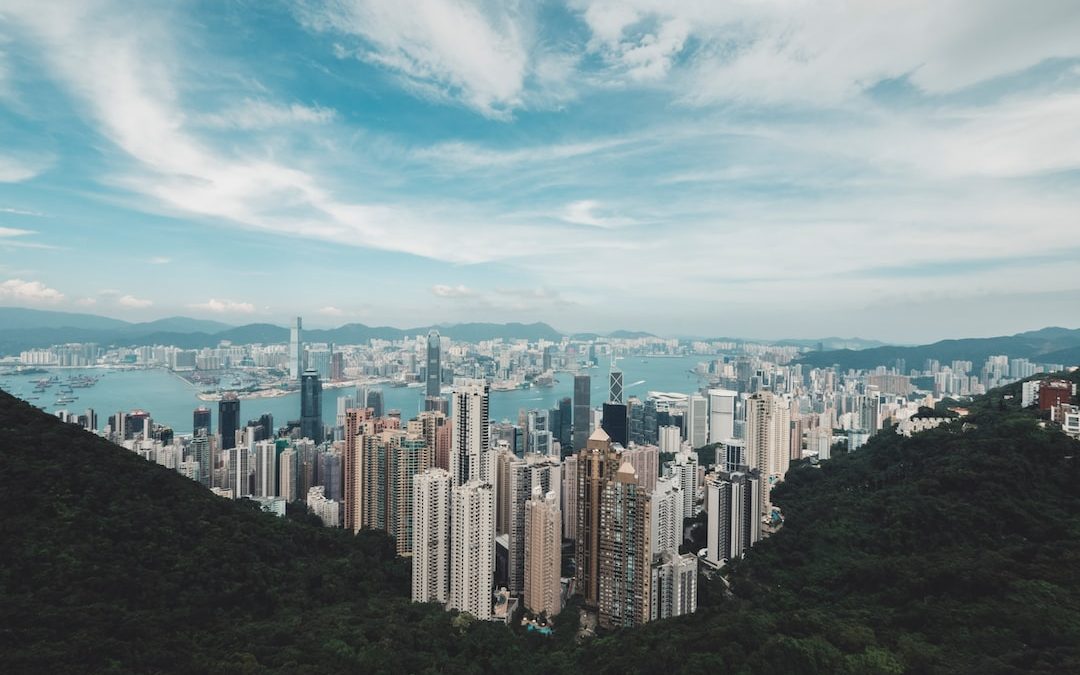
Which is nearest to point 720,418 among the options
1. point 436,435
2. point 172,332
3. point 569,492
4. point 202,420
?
point 569,492

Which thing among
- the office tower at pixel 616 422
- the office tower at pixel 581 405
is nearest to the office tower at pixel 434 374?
the office tower at pixel 581 405

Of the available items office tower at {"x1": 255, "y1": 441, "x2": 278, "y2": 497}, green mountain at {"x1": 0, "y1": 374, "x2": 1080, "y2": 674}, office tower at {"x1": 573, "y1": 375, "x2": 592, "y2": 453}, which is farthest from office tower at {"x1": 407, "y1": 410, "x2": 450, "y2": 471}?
office tower at {"x1": 573, "y1": 375, "x2": 592, "y2": 453}

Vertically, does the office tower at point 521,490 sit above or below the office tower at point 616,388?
below

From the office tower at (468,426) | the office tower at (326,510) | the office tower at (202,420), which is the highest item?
the office tower at (468,426)

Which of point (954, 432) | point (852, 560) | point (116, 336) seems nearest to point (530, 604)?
point (852, 560)

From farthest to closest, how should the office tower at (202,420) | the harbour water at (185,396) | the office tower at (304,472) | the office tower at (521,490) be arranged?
the harbour water at (185,396), the office tower at (202,420), the office tower at (304,472), the office tower at (521,490)

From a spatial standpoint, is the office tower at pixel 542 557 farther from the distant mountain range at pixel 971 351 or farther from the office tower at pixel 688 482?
the distant mountain range at pixel 971 351

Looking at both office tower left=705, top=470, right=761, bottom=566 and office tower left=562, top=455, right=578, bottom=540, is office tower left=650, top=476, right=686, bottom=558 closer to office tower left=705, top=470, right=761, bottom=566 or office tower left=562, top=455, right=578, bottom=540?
office tower left=705, top=470, right=761, bottom=566
